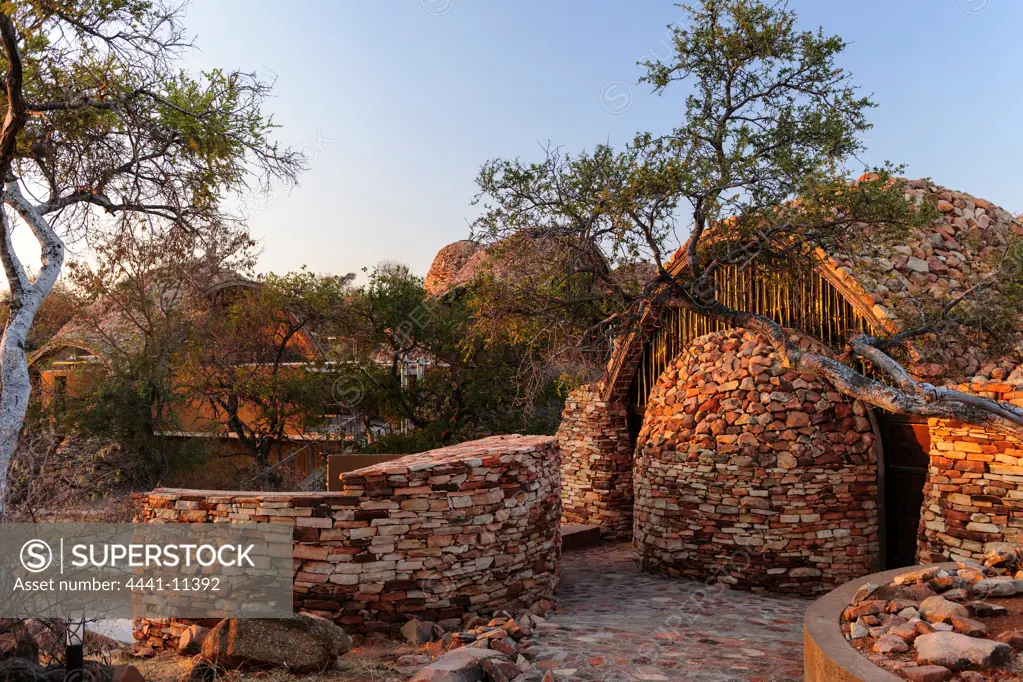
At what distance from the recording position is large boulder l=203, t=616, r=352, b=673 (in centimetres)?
621

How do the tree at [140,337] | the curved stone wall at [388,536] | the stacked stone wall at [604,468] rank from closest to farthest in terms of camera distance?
1. the curved stone wall at [388,536]
2. the stacked stone wall at [604,468]
3. the tree at [140,337]

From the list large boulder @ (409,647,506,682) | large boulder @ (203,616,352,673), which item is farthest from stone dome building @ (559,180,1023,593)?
large boulder @ (203,616,352,673)

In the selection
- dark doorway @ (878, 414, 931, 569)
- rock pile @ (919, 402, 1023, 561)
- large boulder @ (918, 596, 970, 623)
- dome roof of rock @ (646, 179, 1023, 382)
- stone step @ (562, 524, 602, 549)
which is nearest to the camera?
large boulder @ (918, 596, 970, 623)

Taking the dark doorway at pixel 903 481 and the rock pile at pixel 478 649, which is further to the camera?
the dark doorway at pixel 903 481

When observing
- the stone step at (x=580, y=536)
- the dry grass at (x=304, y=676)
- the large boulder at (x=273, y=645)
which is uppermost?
the large boulder at (x=273, y=645)

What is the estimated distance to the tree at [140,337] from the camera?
56.4 feet

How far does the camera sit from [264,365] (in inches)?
764

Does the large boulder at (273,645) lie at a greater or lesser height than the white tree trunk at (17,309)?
lesser

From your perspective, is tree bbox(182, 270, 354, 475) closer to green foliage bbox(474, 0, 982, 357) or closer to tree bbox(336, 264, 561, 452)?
tree bbox(336, 264, 561, 452)

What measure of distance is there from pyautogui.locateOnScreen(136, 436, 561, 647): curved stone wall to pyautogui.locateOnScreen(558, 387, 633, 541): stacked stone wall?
5857mm

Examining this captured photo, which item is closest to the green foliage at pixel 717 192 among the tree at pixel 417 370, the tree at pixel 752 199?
the tree at pixel 752 199

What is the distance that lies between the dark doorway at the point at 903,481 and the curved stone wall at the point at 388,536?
5.43m

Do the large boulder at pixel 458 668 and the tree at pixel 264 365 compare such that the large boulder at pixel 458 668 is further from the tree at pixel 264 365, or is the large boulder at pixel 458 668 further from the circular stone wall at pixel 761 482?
the tree at pixel 264 365

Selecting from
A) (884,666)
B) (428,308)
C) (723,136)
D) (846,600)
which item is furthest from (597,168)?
(428,308)
